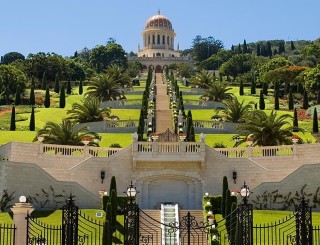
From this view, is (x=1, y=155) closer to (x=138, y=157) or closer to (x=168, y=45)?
(x=138, y=157)

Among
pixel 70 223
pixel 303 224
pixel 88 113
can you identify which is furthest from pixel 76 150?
pixel 303 224

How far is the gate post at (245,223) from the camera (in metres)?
23.5

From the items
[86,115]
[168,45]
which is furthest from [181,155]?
[168,45]

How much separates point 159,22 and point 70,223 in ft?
482

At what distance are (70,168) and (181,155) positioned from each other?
6434mm

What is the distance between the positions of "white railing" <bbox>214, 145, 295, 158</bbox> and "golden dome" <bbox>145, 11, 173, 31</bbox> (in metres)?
125

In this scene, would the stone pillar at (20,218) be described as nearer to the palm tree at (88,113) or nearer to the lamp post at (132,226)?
the lamp post at (132,226)

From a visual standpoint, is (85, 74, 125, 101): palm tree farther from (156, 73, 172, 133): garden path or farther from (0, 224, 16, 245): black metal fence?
(0, 224, 16, 245): black metal fence

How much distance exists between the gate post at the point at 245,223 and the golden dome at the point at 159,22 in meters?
145

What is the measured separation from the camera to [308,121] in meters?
65.7

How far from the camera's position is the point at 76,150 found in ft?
144

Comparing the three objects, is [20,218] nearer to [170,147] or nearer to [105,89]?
[170,147]

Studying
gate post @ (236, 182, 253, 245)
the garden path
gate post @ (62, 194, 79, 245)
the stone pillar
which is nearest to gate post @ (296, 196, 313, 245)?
gate post @ (236, 182, 253, 245)

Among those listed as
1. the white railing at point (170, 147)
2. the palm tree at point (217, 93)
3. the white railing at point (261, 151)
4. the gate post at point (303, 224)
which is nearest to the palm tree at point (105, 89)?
the palm tree at point (217, 93)
